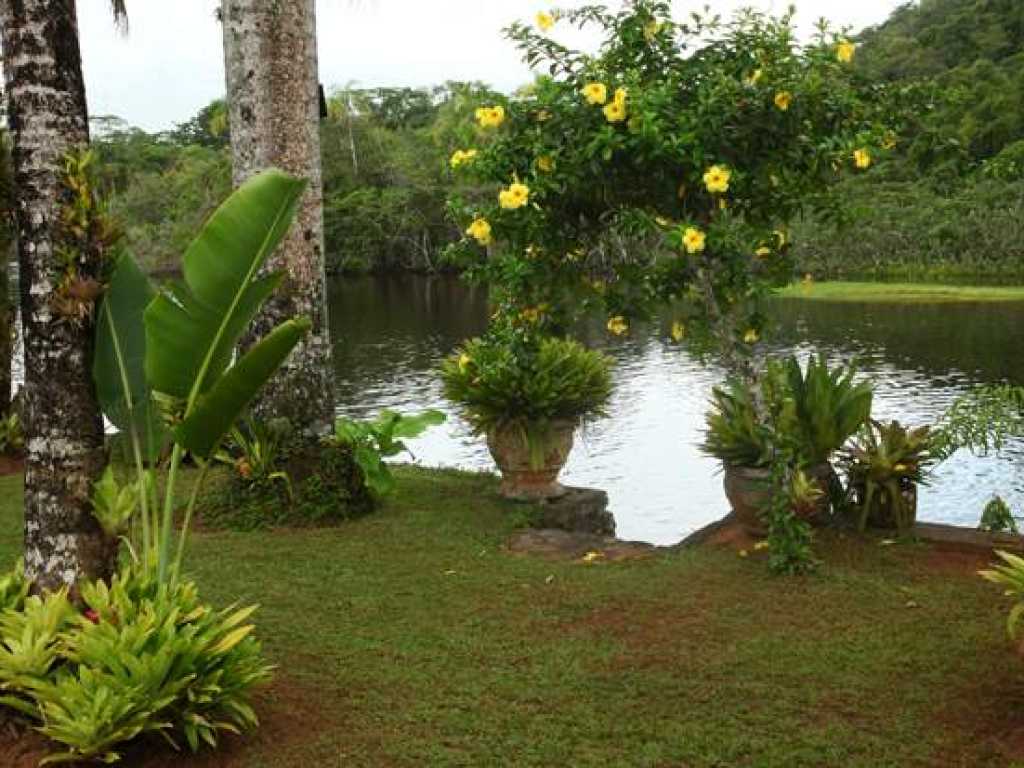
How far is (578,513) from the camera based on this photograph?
7.41m

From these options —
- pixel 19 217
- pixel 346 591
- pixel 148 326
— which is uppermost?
pixel 19 217

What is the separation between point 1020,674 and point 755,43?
3305 millimetres

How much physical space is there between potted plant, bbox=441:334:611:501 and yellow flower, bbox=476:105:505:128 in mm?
1625

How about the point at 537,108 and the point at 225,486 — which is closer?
the point at 537,108

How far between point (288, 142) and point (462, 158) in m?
1.46

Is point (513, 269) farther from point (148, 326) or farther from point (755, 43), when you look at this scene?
point (148, 326)

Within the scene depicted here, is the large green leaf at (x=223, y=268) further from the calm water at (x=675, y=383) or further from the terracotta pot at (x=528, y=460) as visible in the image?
the calm water at (x=675, y=383)

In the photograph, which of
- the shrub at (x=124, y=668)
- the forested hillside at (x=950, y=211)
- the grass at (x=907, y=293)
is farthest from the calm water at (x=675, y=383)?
the forested hillside at (x=950, y=211)

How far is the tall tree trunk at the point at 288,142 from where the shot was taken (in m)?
6.75

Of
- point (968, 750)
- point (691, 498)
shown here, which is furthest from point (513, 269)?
point (691, 498)

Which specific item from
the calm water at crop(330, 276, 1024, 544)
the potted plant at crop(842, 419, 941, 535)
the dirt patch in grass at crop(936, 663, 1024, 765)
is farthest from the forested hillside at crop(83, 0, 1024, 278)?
the dirt patch in grass at crop(936, 663, 1024, 765)

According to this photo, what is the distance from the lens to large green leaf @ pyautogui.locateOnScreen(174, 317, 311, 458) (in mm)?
3410

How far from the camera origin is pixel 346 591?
18.0ft

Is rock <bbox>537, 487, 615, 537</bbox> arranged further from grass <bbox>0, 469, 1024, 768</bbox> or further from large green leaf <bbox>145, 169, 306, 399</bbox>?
large green leaf <bbox>145, 169, 306, 399</bbox>
